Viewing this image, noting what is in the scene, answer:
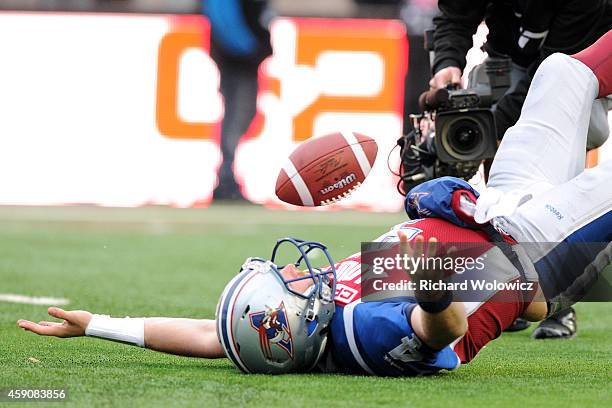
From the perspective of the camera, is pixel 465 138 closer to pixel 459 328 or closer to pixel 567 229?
pixel 567 229

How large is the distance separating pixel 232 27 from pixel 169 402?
32.9ft

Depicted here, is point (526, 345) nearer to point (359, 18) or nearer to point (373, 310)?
point (373, 310)

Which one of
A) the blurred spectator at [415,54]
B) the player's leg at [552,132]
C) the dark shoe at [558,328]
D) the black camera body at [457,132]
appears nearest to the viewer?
the player's leg at [552,132]

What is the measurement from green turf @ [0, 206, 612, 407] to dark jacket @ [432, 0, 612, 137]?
3.52ft

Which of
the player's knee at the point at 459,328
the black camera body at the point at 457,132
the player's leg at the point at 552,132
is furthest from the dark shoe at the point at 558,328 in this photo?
the player's knee at the point at 459,328

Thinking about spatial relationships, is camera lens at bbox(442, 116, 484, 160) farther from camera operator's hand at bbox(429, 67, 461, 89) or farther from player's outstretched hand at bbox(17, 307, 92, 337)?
player's outstretched hand at bbox(17, 307, 92, 337)

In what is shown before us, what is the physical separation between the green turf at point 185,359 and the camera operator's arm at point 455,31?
1.14 meters

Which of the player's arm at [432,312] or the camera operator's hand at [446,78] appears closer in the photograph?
the player's arm at [432,312]

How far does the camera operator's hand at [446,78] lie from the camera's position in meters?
4.55

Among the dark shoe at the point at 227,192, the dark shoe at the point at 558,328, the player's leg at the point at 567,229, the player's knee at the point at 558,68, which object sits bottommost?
the dark shoe at the point at 227,192

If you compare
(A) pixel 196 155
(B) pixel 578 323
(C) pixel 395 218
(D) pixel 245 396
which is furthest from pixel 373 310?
(A) pixel 196 155

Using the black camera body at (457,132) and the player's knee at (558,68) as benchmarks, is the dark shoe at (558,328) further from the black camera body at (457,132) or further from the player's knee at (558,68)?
the player's knee at (558,68)

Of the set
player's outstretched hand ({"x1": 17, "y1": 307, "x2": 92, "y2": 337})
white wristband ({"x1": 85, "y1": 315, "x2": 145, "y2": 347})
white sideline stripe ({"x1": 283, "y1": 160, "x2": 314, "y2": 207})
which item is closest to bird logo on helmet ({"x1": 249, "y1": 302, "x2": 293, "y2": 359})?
white wristband ({"x1": 85, "y1": 315, "x2": 145, "y2": 347})

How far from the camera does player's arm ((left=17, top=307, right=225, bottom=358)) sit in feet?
11.0
